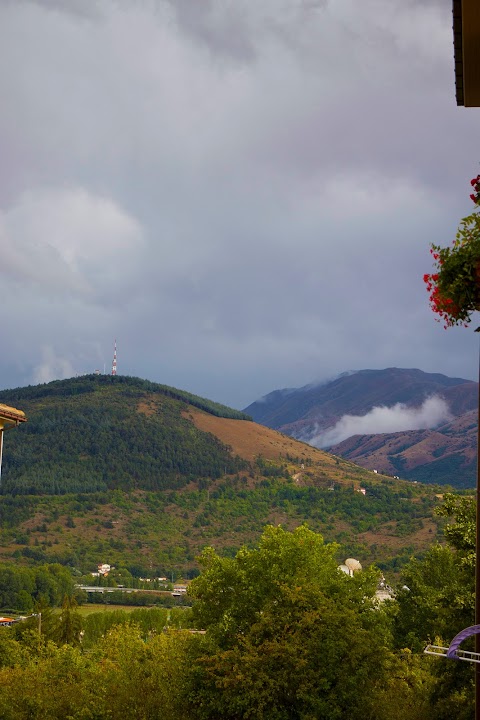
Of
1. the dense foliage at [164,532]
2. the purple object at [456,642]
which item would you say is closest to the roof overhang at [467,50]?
the purple object at [456,642]

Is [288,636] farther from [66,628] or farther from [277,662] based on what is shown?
[66,628]

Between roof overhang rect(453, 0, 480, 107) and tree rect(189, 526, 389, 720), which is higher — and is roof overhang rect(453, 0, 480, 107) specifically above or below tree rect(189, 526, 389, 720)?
above

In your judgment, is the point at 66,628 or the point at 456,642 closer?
the point at 456,642

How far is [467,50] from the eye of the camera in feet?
28.8

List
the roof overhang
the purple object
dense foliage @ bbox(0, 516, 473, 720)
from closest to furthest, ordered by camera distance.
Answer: the purple object < the roof overhang < dense foliage @ bbox(0, 516, 473, 720)

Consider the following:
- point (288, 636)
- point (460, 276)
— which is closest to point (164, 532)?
point (288, 636)

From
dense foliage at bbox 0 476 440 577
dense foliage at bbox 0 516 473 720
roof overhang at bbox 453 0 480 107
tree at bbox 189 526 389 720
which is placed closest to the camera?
roof overhang at bbox 453 0 480 107

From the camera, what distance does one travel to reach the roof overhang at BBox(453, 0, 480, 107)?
329 inches

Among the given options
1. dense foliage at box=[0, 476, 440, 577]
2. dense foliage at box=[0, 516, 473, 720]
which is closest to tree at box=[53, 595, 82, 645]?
dense foliage at box=[0, 516, 473, 720]

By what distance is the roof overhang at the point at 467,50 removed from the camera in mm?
8352

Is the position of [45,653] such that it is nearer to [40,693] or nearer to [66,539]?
[40,693]

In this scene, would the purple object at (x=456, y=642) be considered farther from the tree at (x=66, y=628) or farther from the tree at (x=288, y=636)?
the tree at (x=66, y=628)

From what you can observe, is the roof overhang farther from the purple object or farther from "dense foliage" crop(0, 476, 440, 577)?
"dense foliage" crop(0, 476, 440, 577)

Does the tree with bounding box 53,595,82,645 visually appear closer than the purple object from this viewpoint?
No
